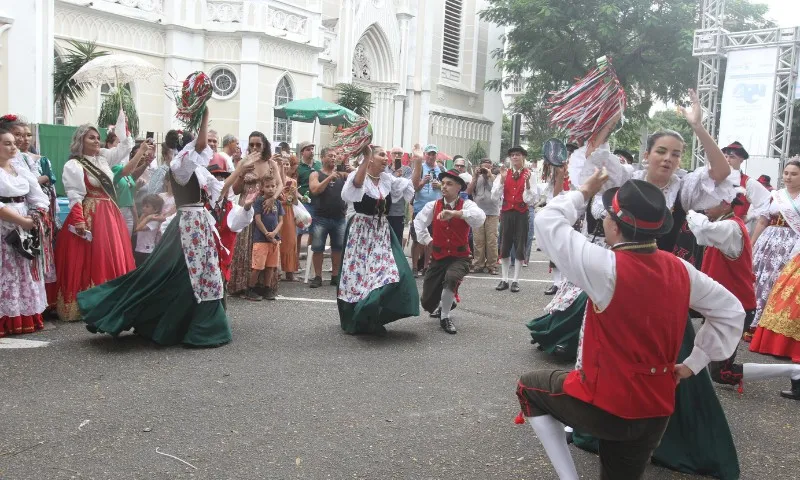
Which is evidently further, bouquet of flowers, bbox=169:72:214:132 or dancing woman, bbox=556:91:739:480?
bouquet of flowers, bbox=169:72:214:132

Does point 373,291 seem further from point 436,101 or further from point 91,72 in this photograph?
point 436,101

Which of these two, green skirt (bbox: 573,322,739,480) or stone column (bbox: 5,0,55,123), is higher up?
stone column (bbox: 5,0,55,123)

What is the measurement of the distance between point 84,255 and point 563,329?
4454 millimetres

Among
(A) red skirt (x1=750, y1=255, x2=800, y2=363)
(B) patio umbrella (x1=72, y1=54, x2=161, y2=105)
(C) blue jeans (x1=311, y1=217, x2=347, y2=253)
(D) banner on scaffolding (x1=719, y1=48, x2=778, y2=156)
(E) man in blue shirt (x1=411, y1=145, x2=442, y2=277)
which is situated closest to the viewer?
(A) red skirt (x1=750, y1=255, x2=800, y2=363)

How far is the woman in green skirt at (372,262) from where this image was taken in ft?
23.1

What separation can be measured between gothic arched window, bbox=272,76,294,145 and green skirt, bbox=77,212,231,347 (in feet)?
Result: 47.0

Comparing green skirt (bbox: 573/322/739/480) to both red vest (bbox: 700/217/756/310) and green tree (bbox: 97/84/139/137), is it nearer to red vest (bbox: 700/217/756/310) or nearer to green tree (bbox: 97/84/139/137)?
red vest (bbox: 700/217/756/310)

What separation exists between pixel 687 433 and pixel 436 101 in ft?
87.0

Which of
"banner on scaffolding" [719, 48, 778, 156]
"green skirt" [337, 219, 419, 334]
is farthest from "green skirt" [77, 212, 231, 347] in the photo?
"banner on scaffolding" [719, 48, 778, 156]

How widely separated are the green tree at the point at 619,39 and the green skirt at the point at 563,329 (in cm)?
2083

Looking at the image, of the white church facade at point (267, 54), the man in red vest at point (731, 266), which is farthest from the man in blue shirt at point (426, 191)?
the white church facade at point (267, 54)

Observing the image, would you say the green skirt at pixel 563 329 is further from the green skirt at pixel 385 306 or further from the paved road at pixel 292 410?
the green skirt at pixel 385 306

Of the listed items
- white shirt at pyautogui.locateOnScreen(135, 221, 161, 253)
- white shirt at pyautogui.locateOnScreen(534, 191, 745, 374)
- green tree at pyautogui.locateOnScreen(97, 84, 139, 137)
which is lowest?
white shirt at pyautogui.locateOnScreen(135, 221, 161, 253)

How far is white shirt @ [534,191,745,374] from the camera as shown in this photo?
303 centimetres
